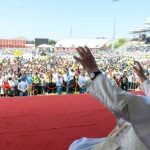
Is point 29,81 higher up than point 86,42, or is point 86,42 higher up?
point 86,42

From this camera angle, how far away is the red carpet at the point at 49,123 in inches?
184

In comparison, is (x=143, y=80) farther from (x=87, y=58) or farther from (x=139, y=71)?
(x=87, y=58)

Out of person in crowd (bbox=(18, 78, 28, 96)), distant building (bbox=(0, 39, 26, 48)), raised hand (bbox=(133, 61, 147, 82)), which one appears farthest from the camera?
distant building (bbox=(0, 39, 26, 48))

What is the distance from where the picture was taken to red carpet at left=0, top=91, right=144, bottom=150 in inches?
184

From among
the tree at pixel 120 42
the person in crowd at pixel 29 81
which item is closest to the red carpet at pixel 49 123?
the person in crowd at pixel 29 81

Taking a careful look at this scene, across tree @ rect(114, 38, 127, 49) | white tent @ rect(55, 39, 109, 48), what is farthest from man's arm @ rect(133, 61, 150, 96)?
tree @ rect(114, 38, 127, 49)

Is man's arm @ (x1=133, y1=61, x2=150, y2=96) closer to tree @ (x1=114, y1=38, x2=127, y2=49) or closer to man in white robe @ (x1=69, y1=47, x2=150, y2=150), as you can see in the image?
man in white robe @ (x1=69, y1=47, x2=150, y2=150)

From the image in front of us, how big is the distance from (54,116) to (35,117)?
14.3 inches

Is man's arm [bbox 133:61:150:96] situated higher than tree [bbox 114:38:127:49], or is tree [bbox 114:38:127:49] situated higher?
tree [bbox 114:38:127:49]

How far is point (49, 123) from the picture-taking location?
19.0 ft

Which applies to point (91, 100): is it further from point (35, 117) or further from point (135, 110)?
point (135, 110)

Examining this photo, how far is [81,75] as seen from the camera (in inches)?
548

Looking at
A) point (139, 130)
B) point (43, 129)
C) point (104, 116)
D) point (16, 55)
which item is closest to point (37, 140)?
point (43, 129)

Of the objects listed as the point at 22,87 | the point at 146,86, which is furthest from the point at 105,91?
the point at 22,87
